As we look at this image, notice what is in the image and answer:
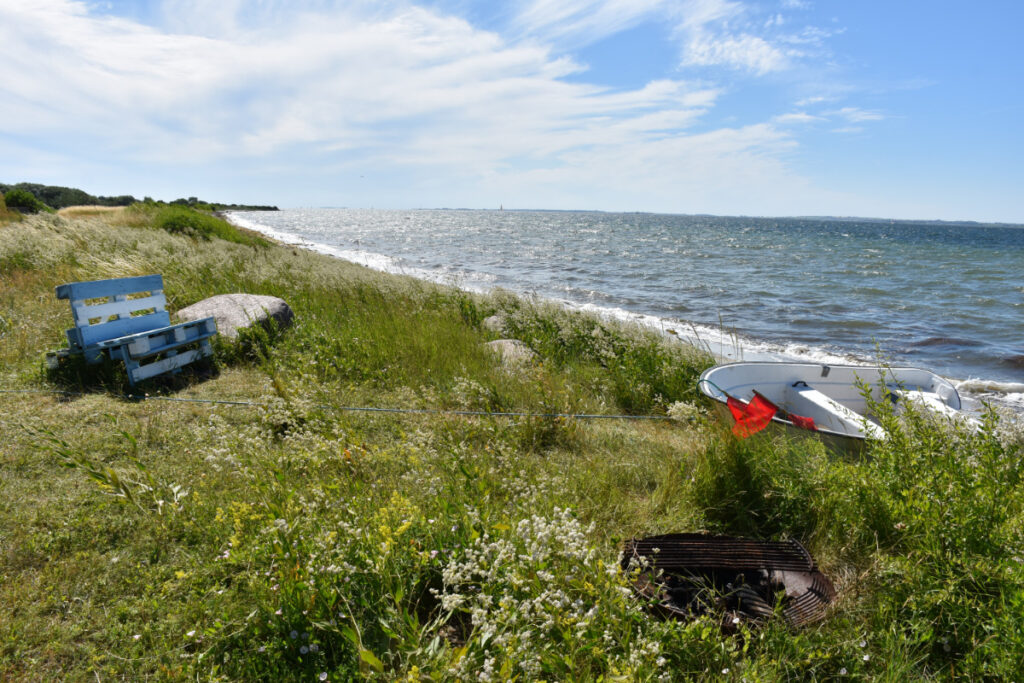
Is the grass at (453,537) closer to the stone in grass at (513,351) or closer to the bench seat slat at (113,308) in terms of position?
the bench seat slat at (113,308)

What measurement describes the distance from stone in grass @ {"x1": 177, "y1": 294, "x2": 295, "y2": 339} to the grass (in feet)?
5.88

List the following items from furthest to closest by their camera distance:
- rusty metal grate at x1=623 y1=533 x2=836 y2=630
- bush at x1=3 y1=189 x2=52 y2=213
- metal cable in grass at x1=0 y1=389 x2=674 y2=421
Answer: bush at x1=3 y1=189 x2=52 y2=213
metal cable in grass at x1=0 y1=389 x2=674 y2=421
rusty metal grate at x1=623 y1=533 x2=836 y2=630

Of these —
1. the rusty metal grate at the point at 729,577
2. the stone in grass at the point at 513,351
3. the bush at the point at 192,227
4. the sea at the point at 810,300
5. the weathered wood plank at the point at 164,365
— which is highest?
the bush at the point at 192,227

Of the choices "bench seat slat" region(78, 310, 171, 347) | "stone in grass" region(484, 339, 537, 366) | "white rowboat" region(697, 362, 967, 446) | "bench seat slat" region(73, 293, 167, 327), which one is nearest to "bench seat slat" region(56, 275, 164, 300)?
"bench seat slat" region(73, 293, 167, 327)

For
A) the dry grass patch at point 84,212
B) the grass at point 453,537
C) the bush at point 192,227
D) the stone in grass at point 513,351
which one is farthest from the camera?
the dry grass patch at point 84,212

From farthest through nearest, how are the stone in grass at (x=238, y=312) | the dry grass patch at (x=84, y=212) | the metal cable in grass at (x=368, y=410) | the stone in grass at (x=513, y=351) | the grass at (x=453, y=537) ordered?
→ the dry grass patch at (x=84, y=212) < the stone in grass at (x=238, y=312) < the stone in grass at (x=513, y=351) < the metal cable in grass at (x=368, y=410) < the grass at (x=453, y=537)

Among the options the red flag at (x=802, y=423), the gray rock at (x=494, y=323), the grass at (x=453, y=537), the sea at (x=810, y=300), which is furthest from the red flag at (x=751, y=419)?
the gray rock at (x=494, y=323)

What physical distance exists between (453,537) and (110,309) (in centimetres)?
543

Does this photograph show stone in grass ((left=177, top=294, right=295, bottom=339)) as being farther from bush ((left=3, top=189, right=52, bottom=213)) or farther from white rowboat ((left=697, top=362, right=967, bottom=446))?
bush ((left=3, top=189, right=52, bottom=213))

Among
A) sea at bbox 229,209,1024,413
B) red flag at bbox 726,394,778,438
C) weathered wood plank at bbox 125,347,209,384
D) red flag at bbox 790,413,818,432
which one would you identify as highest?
red flag at bbox 726,394,778,438

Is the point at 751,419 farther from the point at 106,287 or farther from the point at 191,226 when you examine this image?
the point at 191,226

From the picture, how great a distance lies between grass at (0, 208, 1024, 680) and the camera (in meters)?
2.12

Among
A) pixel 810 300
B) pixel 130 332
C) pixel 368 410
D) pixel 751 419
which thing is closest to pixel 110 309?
pixel 130 332

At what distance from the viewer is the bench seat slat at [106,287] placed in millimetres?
5465
